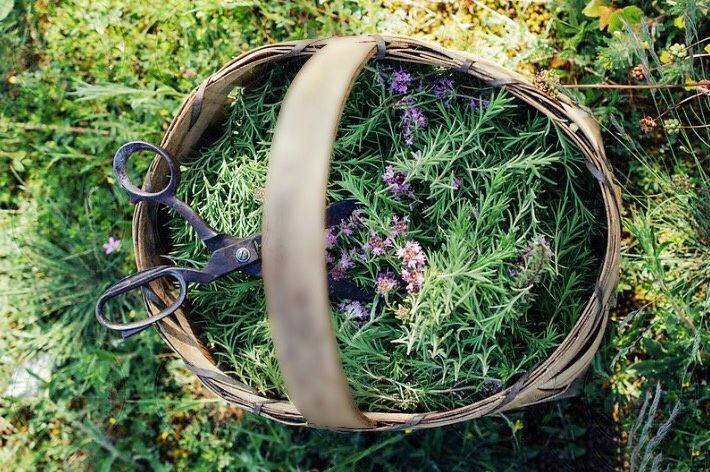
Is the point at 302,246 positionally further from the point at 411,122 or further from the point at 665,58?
the point at 665,58

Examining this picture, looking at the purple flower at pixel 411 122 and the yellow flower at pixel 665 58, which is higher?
the purple flower at pixel 411 122

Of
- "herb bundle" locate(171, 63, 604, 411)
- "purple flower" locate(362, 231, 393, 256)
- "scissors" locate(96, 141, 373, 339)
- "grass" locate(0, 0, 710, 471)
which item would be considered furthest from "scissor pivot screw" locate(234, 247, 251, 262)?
"grass" locate(0, 0, 710, 471)

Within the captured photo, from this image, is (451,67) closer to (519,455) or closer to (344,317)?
(344,317)

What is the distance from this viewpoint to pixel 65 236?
2.21 meters

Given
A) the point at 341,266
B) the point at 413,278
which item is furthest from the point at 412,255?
the point at 341,266

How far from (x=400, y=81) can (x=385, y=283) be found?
18.0 inches

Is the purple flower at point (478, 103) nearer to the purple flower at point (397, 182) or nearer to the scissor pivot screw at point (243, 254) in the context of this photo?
the purple flower at point (397, 182)

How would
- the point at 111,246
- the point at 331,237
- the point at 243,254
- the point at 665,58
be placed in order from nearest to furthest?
the point at 243,254
the point at 331,237
the point at 665,58
the point at 111,246

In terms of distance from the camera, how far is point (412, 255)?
154 centimetres

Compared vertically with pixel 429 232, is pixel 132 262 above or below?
below

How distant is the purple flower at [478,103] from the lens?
160 cm

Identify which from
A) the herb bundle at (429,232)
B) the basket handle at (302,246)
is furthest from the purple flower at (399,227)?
the basket handle at (302,246)

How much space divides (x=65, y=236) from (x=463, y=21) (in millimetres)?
1344

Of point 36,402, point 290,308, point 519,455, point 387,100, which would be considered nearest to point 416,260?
point 387,100
